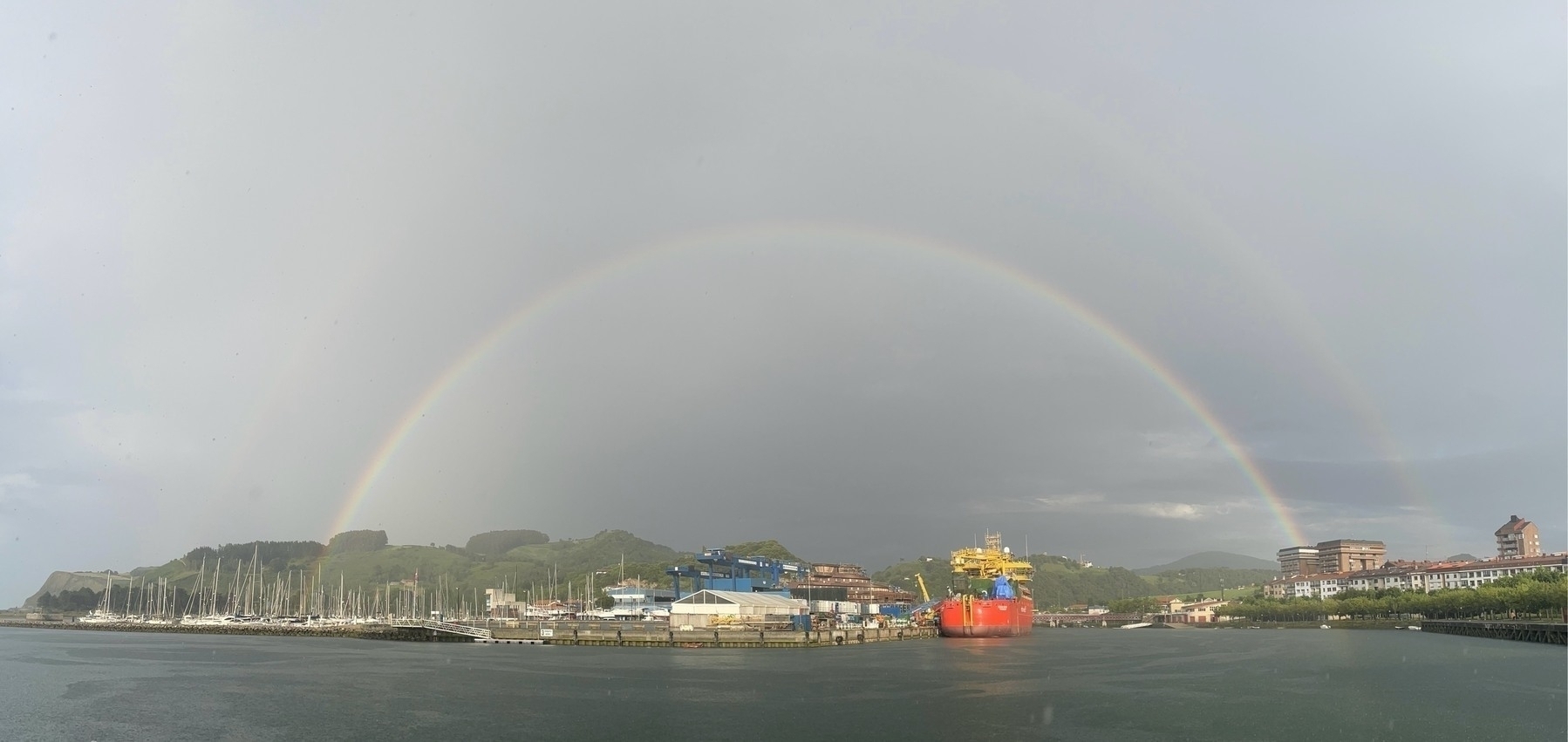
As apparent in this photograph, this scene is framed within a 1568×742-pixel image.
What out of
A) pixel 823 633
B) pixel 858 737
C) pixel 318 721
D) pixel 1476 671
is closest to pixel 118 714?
pixel 318 721

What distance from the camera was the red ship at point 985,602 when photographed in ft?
427

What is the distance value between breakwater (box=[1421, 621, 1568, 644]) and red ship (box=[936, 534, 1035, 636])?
58.1 meters

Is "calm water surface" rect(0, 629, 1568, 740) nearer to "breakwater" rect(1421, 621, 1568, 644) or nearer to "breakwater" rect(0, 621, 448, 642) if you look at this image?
"breakwater" rect(1421, 621, 1568, 644)

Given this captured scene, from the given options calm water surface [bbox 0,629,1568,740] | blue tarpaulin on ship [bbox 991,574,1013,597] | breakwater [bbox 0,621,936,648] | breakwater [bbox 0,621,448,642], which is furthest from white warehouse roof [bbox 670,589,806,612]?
breakwater [bbox 0,621,448,642]

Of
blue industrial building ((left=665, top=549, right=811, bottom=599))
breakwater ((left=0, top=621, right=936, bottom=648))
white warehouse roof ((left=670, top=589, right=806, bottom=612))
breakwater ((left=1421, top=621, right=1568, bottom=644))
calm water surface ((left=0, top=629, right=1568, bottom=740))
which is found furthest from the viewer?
blue industrial building ((left=665, top=549, right=811, bottom=599))

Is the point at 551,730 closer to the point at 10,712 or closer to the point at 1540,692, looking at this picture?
the point at 10,712

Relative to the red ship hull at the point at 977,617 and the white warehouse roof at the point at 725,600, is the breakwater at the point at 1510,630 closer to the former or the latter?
the red ship hull at the point at 977,617

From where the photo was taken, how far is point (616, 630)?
107188 millimetres

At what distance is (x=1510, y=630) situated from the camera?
110 meters

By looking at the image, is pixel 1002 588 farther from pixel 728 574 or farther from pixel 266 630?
pixel 266 630

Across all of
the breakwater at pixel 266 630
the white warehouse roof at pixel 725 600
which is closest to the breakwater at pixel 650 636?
the breakwater at pixel 266 630

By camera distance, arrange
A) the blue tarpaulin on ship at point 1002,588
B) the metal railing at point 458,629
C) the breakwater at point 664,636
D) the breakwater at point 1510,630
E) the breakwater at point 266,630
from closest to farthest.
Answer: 1. the breakwater at point 1510,630
2. the breakwater at point 664,636
3. the metal railing at point 458,629
4. the blue tarpaulin on ship at point 1002,588
5. the breakwater at point 266,630

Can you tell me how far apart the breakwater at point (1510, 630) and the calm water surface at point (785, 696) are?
10105mm

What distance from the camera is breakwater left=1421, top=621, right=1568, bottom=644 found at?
3743 inches
